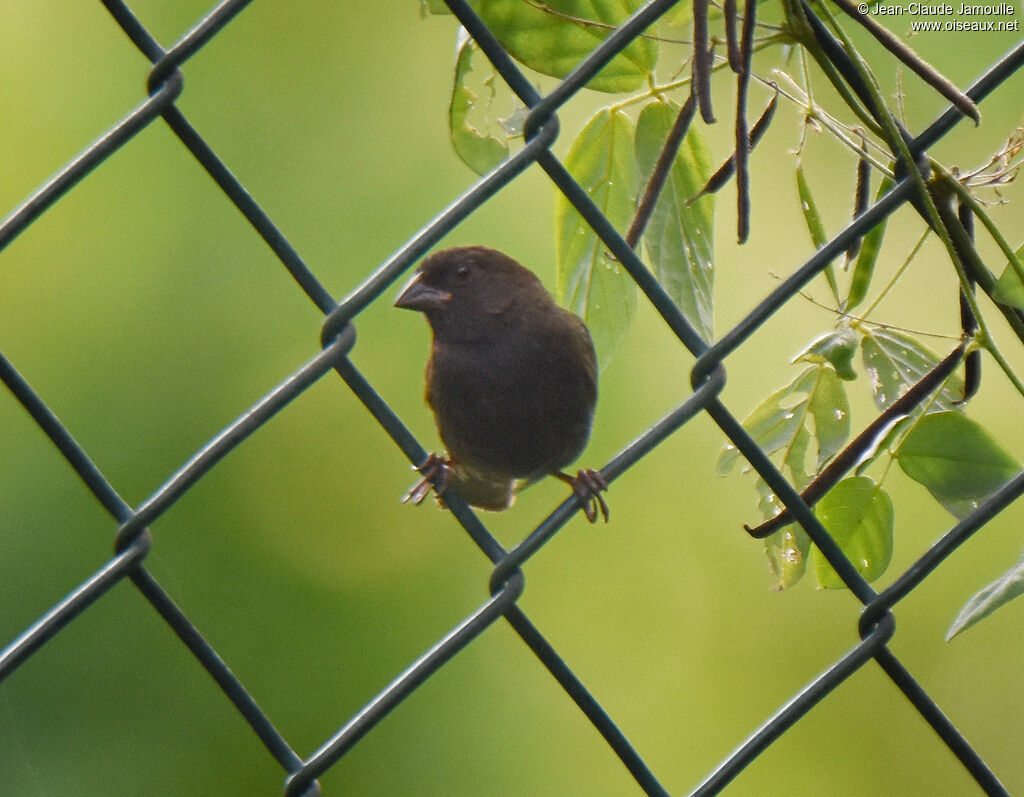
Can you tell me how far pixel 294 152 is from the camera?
134 inches

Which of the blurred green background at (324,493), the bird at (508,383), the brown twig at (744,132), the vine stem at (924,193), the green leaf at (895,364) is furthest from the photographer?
the blurred green background at (324,493)

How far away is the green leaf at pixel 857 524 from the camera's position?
1100 millimetres

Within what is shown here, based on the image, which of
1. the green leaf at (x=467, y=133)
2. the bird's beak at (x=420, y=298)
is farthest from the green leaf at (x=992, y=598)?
the bird's beak at (x=420, y=298)

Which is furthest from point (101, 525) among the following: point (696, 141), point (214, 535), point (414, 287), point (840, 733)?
point (696, 141)

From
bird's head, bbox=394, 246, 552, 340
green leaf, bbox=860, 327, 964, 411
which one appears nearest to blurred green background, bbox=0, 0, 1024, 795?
bird's head, bbox=394, 246, 552, 340

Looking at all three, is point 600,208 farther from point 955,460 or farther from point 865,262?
point 955,460

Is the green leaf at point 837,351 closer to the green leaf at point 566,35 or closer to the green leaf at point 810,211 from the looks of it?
the green leaf at point 810,211

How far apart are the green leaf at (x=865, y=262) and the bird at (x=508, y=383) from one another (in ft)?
2.40

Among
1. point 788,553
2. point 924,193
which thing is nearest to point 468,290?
point 788,553

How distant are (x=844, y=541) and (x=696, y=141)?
1.23 ft

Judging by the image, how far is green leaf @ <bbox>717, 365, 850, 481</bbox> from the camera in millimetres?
1199

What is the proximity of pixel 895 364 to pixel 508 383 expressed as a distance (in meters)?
0.84

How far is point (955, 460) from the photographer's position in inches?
42.1

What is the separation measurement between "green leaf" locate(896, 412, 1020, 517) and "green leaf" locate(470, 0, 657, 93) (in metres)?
0.39
